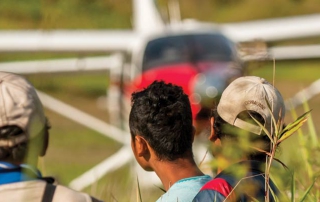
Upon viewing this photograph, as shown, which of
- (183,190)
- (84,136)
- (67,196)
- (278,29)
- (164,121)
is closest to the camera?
(67,196)

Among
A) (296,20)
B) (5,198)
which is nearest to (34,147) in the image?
(5,198)

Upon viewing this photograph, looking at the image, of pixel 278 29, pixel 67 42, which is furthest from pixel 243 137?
pixel 278 29

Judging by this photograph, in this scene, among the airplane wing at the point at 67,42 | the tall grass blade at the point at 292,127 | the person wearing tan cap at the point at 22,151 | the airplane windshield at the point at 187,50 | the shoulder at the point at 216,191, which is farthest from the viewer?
the airplane wing at the point at 67,42

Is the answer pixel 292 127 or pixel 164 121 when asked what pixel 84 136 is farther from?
pixel 292 127

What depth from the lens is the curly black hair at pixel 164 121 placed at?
3.27m

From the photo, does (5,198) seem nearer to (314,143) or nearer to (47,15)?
(47,15)

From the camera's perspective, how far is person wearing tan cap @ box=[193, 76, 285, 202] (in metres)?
2.86

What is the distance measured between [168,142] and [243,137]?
1.70ft

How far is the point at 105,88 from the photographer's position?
3550cm

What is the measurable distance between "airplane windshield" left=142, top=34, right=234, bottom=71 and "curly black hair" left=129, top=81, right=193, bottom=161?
9258 millimetres

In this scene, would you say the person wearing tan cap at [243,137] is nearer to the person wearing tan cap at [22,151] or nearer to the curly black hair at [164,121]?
the curly black hair at [164,121]

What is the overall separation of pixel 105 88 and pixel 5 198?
107 feet

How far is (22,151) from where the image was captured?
3.07m

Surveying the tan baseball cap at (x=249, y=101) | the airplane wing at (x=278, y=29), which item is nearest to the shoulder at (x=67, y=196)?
the tan baseball cap at (x=249, y=101)
